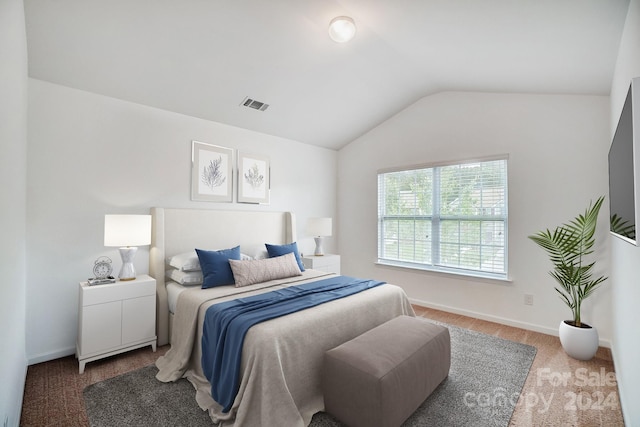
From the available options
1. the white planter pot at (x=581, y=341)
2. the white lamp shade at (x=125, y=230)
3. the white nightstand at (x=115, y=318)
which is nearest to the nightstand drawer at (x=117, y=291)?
the white nightstand at (x=115, y=318)

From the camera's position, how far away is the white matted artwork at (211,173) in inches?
137

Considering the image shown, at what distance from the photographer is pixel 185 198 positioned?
342 centimetres

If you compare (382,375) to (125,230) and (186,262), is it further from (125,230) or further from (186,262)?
(125,230)

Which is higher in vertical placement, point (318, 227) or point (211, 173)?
point (211, 173)

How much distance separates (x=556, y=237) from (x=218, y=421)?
3268mm

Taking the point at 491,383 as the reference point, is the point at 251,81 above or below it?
above

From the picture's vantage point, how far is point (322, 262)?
4.32 metres

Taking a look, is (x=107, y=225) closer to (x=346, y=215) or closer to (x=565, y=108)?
(x=346, y=215)

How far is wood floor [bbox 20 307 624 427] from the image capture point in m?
1.87

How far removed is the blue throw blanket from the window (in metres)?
2.02

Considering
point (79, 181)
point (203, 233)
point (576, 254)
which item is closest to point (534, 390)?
point (576, 254)

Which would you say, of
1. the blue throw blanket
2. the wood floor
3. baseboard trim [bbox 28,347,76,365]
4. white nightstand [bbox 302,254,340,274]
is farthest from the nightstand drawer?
white nightstand [bbox 302,254,340,274]

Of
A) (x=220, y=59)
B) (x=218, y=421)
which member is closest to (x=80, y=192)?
(x=220, y=59)

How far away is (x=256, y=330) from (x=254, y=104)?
268 centimetres
